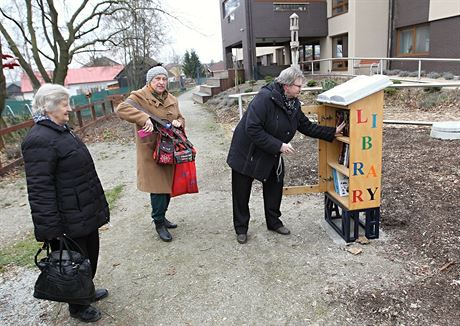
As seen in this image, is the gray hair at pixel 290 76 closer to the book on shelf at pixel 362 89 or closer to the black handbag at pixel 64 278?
the book on shelf at pixel 362 89

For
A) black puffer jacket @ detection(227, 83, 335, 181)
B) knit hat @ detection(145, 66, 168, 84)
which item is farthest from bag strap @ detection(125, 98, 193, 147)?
black puffer jacket @ detection(227, 83, 335, 181)

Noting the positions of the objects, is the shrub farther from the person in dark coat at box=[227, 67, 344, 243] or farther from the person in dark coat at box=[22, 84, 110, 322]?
the person in dark coat at box=[22, 84, 110, 322]

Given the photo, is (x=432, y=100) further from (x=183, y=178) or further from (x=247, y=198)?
(x=183, y=178)

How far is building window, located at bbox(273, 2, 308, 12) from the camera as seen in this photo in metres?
19.3

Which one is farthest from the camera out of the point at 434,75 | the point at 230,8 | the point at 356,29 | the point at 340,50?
the point at 230,8

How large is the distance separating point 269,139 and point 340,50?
18.3 meters

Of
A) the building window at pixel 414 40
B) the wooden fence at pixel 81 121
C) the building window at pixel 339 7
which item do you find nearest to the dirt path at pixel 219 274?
the wooden fence at pixel 81 121

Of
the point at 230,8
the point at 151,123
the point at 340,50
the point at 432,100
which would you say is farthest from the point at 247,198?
the point at 230,8

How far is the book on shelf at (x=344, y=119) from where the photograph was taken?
3.39 metres

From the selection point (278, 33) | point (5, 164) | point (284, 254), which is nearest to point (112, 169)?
point (5, 164)

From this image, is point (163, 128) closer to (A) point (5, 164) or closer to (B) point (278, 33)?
(A) point (5, 164)

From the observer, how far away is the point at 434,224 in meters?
3.51

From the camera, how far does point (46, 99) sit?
2.33 metres

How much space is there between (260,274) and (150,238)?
53.8 inches
